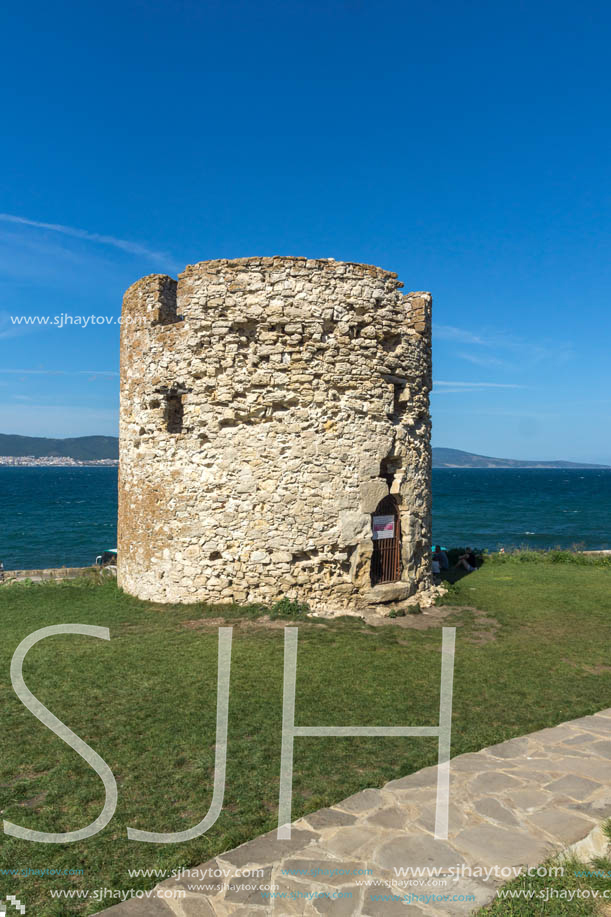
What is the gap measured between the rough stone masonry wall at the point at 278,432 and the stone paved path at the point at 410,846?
594 centimetres

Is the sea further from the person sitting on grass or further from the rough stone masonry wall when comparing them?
the rough stone masonry wall

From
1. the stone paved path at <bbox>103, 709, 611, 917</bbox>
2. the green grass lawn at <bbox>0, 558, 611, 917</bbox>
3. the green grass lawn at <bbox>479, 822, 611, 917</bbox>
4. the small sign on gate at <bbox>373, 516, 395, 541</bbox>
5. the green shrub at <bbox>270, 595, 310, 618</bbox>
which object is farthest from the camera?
the small sign on gate at <bbox>373, 516, 395, 541</bbox>

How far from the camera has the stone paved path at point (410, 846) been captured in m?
3.56

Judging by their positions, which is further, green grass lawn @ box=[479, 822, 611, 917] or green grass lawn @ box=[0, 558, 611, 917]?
green grass lawn @ box=[0, 558, 611, 917]

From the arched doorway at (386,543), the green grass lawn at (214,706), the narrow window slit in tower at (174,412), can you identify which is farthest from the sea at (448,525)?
the narrow window slit in tower at (174,412)

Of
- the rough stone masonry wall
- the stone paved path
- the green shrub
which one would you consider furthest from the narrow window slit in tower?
the stone paved path

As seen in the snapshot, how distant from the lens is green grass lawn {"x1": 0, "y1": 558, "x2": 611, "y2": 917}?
4488 millimetres

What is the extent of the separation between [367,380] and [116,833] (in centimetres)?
866

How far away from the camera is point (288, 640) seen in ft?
30.5

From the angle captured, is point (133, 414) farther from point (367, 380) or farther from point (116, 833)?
point (116, 833)

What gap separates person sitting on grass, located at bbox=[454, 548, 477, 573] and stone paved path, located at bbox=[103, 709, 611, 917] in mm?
11718

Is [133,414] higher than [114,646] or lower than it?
higher

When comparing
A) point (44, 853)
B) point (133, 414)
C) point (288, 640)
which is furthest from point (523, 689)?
point (133, 414)

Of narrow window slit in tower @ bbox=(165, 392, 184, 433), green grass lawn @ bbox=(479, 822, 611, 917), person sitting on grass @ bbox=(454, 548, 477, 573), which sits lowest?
person sitting on grass @ bbox=(454, 548, 477, 573)
